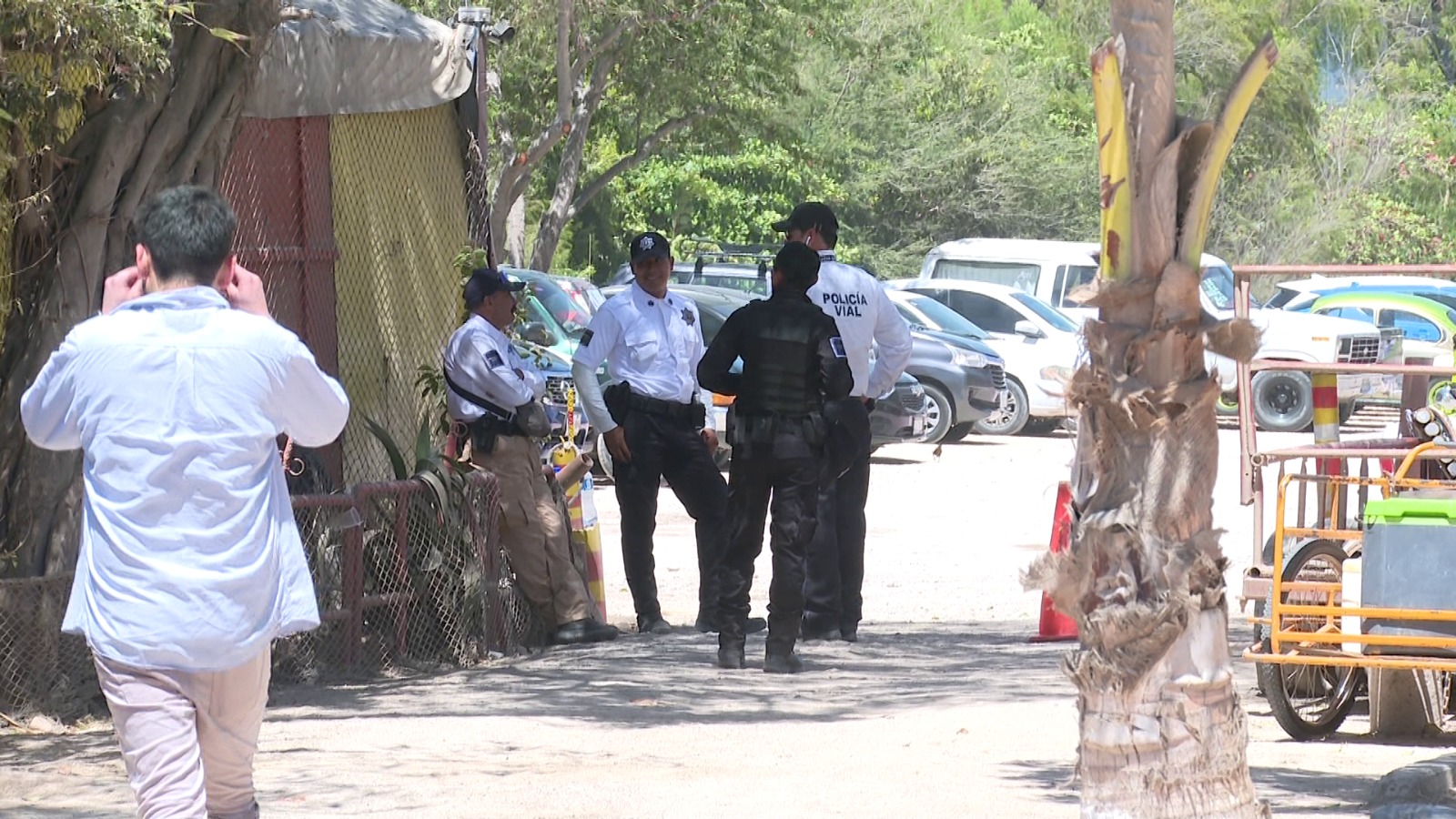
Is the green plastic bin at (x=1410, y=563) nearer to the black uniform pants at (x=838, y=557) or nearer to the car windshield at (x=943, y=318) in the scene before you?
the black uniform pants at (x=838, y=557)

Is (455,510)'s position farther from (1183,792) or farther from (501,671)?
(1183,792)

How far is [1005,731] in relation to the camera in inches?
278

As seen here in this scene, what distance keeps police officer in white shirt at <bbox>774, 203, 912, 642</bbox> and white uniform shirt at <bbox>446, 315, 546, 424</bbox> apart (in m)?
1.44

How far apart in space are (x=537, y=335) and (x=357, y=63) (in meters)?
5.10

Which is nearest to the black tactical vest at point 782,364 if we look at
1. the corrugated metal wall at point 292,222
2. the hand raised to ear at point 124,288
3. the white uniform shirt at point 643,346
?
the white uniform shirt at point 643,346

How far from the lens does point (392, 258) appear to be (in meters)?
10.1

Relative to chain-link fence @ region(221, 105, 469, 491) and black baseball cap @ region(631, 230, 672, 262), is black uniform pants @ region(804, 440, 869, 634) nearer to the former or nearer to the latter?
black baseball cap @ region(631, 230, 672, 262)

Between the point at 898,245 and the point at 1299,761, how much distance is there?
3128cm

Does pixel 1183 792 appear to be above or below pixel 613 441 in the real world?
below

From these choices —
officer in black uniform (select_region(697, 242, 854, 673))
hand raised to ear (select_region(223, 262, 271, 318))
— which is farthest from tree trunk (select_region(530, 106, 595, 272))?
hand raised to ear (select_region(223, 262, 271, 318))

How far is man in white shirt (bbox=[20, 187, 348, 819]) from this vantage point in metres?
4.10

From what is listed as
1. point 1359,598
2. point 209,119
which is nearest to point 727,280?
point 209,119

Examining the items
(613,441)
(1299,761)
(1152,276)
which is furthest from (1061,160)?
(1152,276)

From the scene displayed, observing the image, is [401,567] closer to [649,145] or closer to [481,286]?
[481,286]
